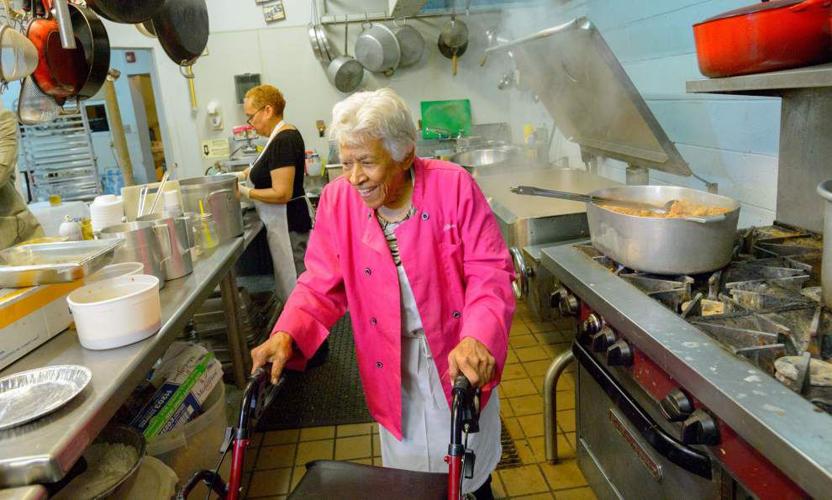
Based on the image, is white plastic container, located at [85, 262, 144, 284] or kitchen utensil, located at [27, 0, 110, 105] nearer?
white plastic container, located at [85, 262, 144, 284]

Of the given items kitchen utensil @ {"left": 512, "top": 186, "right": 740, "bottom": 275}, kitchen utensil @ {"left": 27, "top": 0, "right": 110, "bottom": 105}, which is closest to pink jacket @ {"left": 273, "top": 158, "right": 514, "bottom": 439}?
kitchen utensil @ {"left": 512, "top": 186, "right": 740, "bottom": 275}

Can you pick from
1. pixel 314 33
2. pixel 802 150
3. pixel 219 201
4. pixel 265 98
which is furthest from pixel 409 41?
pixel 802 150

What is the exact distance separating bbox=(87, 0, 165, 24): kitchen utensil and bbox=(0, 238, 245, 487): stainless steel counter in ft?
3.37

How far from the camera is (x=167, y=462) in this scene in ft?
6.77

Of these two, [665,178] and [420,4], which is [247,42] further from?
[665,178]

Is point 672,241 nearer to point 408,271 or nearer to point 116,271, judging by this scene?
point 408,271

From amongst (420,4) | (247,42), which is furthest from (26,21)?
(247,42)

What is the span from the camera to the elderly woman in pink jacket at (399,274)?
4.91 feet

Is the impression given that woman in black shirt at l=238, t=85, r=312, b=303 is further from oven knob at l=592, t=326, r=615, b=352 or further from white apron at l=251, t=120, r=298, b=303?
oven knob at l=592, t=326, r=615, b=352

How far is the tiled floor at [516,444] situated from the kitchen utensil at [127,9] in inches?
79.3

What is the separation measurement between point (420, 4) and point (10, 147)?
2928mm

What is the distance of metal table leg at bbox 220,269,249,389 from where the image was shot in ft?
9.46

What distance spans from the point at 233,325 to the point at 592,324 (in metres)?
1.97

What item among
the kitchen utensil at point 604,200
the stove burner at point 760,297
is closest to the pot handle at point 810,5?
the stove burner at point 760,297
